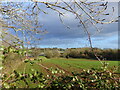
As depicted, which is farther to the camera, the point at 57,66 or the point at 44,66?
the point at 57,66

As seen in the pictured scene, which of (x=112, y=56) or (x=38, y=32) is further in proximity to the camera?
(x=112, y=56)

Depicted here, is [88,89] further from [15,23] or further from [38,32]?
[15,23]

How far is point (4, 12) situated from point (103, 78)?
119 inches

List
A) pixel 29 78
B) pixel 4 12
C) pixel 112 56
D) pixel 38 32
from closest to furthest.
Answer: pixel 29 78, pixel 4 12, pixel 38 32, pixel 112 56

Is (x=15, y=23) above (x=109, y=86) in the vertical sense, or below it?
above

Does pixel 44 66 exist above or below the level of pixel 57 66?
above

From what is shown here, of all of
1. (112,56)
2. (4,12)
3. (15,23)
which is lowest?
(112,56)

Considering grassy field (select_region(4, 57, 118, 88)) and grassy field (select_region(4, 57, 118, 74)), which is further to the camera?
grassy field (select_region(4, 57, 118, 74))

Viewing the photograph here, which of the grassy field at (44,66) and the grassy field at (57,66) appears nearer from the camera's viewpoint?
the grassy field at (44,66)

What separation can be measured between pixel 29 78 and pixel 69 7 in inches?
43.6

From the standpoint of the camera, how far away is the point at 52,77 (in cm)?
291

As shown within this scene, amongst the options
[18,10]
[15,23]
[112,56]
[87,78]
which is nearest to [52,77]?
[87,78]

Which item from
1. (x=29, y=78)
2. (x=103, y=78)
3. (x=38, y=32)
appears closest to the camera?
(x=29, y=78)

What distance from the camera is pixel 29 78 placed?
2.04 m
